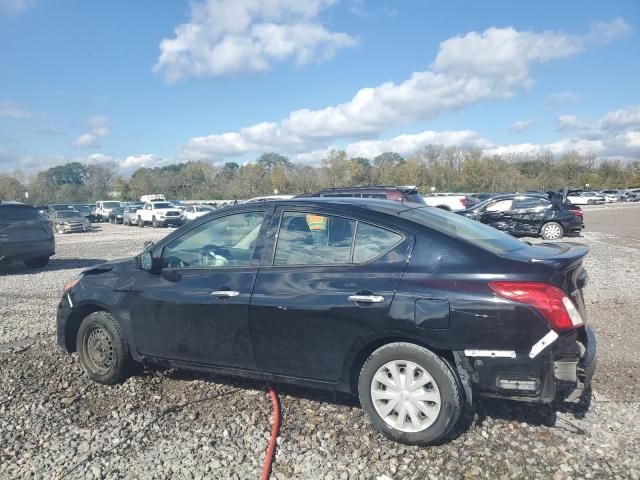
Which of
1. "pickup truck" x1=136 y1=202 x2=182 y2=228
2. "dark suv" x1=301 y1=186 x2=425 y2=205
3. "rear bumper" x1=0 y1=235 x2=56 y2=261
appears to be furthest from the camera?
"pickup truck" x1=136 y1=202 x2=182 y2=228

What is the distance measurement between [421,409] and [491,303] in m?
0.84

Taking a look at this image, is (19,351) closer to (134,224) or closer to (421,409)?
(421,409)

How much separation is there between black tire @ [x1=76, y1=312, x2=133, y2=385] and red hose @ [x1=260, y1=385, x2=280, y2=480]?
1.35 m

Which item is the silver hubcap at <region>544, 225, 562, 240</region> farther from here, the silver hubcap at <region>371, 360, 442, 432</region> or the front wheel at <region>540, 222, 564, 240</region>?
the silver hubcap at <region>371, 360, 442, 432</region>

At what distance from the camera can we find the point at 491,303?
3.02m

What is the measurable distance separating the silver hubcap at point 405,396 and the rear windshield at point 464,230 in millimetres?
959

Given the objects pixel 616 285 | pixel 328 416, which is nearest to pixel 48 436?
pixel 328 416

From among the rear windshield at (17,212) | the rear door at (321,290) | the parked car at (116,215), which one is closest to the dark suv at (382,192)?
the rear windshield at (17,212)

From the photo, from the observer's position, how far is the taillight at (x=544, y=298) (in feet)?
9.80

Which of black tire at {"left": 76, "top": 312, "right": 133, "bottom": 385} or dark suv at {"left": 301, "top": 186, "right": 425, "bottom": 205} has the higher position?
dark suv at {"left": 301, "top": 186, "right": 425, "bottom": 205}

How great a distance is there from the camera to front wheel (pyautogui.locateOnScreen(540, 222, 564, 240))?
16.0m

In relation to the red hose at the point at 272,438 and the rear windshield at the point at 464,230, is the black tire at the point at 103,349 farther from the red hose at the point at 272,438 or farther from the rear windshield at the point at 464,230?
the rear windshield at the point at 464,230

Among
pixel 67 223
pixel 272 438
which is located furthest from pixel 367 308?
pixel 67 223

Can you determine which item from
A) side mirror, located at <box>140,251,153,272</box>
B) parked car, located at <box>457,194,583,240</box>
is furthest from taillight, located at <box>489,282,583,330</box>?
parked car, located at <box>457,194,583,240</box>
